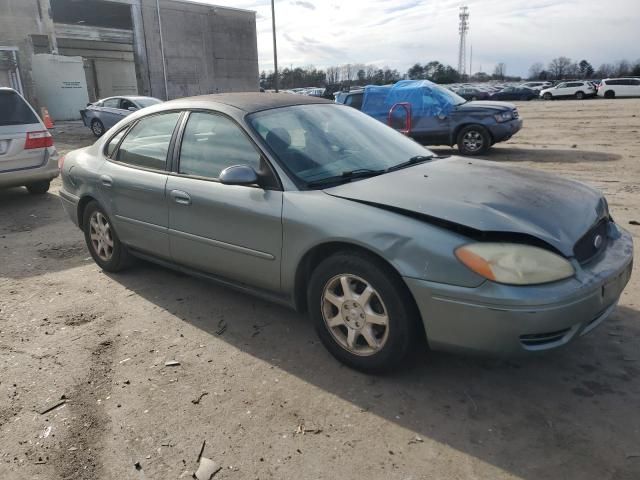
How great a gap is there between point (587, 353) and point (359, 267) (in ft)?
5.17

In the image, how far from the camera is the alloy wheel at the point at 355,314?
9.50 ft

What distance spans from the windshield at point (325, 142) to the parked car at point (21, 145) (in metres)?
5.56

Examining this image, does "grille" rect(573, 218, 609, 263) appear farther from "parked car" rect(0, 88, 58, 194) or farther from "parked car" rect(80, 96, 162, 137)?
"parked car" rect(80, 96, 162, 137)

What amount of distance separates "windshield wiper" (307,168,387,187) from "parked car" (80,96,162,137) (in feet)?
48.1

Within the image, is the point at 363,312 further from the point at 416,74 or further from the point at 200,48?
the point at 416,74

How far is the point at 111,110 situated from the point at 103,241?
14.4m

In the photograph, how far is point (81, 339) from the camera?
3707 mm

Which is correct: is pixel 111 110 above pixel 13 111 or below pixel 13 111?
below

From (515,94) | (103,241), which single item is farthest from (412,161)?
(515,94)

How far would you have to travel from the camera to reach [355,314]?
9.78 feet

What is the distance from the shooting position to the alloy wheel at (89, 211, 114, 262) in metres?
4.74

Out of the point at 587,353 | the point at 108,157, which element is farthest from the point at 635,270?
the point at 108,157

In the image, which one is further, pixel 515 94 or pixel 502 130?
pixel 515 94

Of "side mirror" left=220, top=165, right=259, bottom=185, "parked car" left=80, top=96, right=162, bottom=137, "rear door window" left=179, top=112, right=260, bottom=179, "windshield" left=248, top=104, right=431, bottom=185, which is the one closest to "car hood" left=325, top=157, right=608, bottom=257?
"windshield" left=248, top=104, right=431, bottom=185
